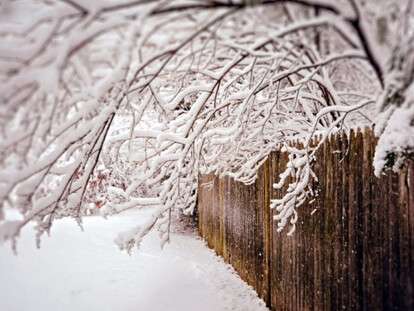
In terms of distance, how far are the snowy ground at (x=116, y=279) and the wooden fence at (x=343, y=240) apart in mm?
1087

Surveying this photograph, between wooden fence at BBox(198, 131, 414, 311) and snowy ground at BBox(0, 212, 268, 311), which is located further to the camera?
snowy ground at BBox(0, 212, 268, 311)

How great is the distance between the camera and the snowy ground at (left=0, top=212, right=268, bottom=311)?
643cm

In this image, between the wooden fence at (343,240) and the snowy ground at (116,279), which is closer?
the wooden fence at (343,240)

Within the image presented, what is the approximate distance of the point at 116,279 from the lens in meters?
7.81

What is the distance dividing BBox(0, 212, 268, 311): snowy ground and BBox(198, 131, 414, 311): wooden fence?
1.09 metres

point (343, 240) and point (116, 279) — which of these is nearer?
point (343, 240)

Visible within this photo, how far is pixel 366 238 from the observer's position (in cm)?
304

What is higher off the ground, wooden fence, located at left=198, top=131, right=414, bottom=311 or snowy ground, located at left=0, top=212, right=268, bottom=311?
wooden fence, located at left=198, top=131, right=414, bottom=311

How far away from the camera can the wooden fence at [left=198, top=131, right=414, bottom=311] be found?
263 centimetres

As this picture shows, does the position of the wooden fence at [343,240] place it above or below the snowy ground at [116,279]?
above

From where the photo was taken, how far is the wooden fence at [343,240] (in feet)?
8.63

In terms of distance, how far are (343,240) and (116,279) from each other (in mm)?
5503

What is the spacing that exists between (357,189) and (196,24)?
1971 millimetres

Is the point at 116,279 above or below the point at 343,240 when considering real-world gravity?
below
